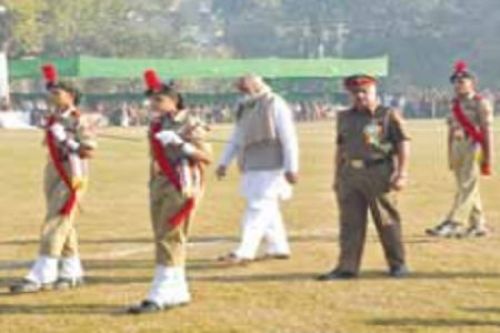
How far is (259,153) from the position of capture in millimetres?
11781

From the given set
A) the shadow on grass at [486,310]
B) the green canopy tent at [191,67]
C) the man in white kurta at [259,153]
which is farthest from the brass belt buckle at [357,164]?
the green canopy tent at [191,67]

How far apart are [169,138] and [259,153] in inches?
102

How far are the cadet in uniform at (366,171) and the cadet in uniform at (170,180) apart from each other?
6.15ft

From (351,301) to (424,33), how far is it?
100 metres

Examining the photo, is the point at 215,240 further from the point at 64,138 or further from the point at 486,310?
the point at 486,310

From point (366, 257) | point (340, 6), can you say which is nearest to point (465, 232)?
point (366, 257)

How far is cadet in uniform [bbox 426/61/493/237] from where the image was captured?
13.7 metres

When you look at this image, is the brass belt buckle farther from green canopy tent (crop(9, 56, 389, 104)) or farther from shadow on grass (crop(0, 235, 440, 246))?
green canopy tent (crop(9, 56, 389, 104))

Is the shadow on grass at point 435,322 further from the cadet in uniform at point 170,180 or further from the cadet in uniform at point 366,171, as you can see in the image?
the cadet in uniform at point 366,171

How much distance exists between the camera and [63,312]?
9.48 metres

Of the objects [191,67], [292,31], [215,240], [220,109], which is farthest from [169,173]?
[292,31]

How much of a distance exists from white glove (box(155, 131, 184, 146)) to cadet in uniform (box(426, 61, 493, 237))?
511 centimetres

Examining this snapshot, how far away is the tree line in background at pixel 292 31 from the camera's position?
9400cm

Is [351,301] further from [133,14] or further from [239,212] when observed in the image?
[133,14]
